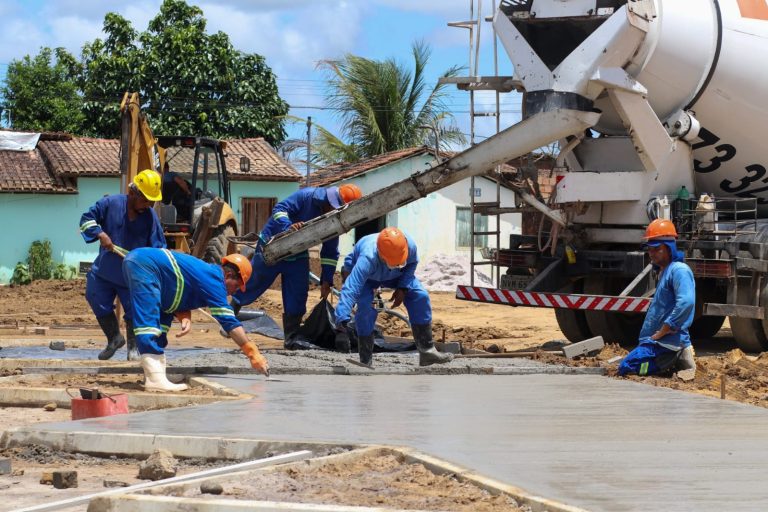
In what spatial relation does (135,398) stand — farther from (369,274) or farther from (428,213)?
(428,213)

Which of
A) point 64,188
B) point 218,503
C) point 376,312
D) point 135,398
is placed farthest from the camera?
point 64,188

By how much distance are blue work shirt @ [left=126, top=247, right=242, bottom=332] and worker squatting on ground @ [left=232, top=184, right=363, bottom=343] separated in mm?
3381

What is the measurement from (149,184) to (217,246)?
320 inches

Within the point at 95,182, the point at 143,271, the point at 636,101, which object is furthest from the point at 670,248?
the point at 95,182

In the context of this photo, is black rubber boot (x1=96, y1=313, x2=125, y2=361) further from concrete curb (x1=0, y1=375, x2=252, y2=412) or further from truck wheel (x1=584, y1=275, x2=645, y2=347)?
truck wheel (x1=584, y1=275, x2=645, y2=347)

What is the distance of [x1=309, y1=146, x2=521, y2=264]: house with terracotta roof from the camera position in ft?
108

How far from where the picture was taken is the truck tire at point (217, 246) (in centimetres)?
1898

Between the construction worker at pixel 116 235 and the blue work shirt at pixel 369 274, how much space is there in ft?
6.09

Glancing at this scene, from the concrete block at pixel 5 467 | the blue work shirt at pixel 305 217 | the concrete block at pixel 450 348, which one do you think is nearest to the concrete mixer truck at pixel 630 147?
the blue work shirt at pixel 305 217

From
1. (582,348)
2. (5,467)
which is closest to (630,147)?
(582,348)

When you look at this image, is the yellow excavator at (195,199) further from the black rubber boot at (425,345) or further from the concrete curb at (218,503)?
the concrete curb at (218,503)

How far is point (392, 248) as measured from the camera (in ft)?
34.5

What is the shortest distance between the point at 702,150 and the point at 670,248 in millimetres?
3398

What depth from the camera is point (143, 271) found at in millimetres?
9305
